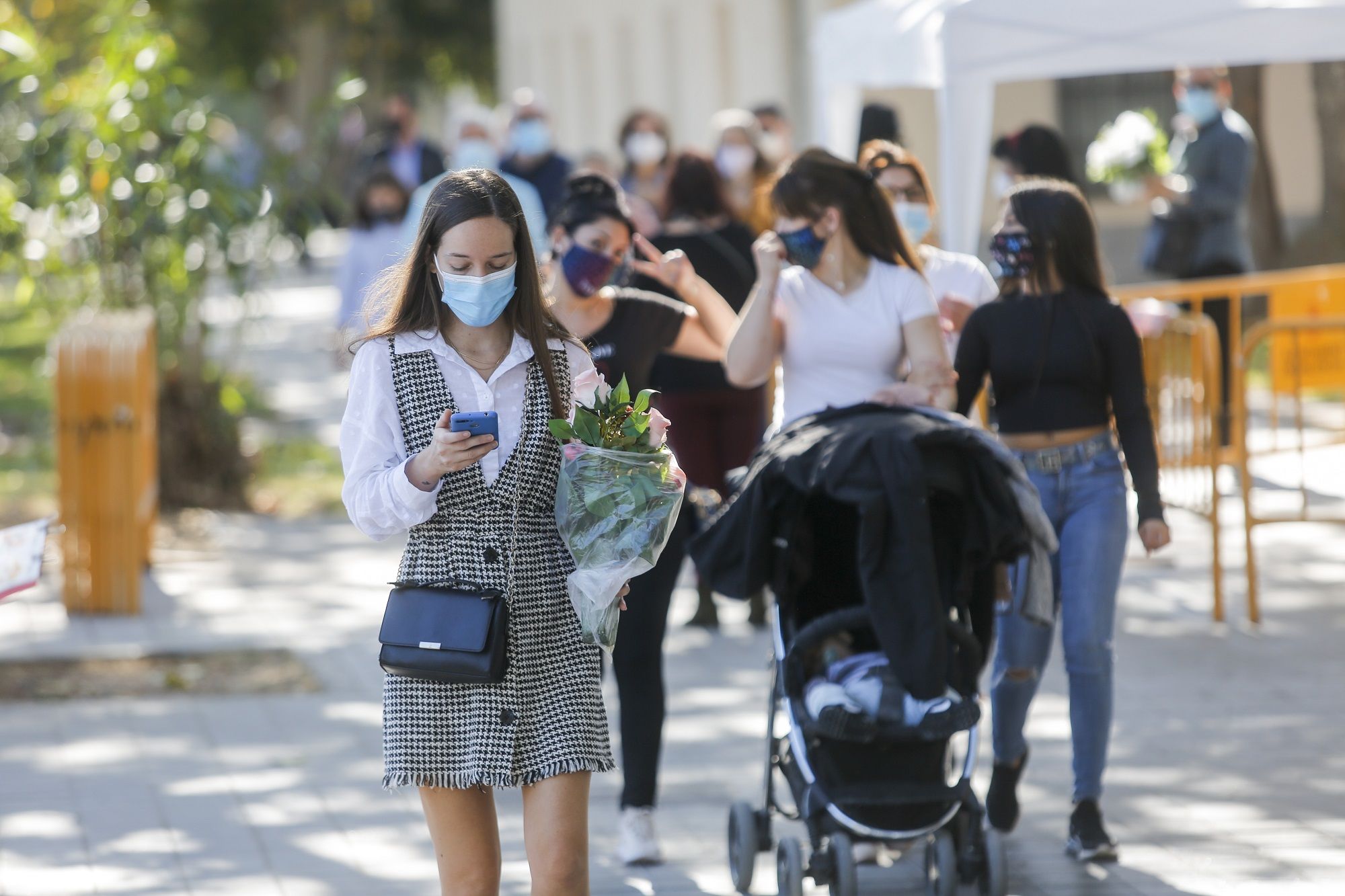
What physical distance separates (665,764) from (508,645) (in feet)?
9.80

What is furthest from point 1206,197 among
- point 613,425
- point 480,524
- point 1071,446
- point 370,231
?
point 480,524

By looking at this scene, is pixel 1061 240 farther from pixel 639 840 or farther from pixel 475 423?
pixel 475 423

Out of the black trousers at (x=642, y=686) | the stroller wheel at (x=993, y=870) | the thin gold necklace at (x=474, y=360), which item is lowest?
the stroller wheel at (x=993, y=870)

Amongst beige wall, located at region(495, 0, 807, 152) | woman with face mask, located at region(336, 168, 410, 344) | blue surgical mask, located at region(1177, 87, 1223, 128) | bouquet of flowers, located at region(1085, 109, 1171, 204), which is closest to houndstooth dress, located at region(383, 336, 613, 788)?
bouquet of flowers, located at region(1085, 109, 1171, 204)

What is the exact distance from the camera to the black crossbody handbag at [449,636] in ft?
12.2

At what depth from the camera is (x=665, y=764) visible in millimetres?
6676

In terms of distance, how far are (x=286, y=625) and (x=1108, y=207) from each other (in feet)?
62.3

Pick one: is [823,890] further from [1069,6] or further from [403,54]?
[403,54]

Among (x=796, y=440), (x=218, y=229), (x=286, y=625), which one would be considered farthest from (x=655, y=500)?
(x=218, y=229)

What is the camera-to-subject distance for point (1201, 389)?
28.2 feet

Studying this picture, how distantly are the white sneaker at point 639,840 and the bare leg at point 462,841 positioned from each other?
1.73 metres

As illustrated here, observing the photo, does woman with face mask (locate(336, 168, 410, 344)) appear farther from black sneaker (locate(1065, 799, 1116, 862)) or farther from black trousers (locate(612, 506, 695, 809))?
black sneaker (locate(1065, 799, 1116, 862))

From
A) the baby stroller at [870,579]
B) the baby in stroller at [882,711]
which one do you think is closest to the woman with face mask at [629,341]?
the baby stroller at [870,579]

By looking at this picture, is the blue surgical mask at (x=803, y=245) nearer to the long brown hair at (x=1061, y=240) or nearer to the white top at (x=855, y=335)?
the white top at (x=855, y=335)
